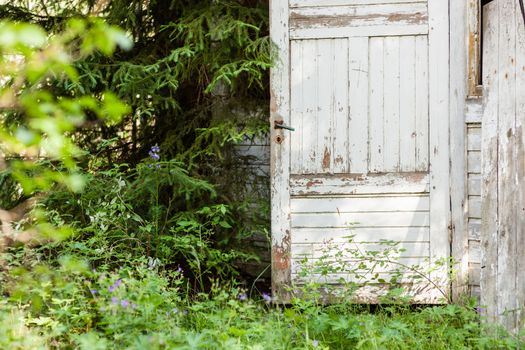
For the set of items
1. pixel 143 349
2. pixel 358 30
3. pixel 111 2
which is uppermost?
pixel 111 2

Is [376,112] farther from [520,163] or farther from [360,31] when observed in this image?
[520,163]

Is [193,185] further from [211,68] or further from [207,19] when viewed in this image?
[207,19]

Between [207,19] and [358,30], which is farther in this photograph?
[207,19]

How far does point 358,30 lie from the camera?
466 cm

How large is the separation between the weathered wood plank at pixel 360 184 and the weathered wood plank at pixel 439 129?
0.36 ft

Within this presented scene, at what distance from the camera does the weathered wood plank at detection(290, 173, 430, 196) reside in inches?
182

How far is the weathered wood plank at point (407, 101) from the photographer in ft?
15.2

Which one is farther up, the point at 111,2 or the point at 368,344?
the point at 111,2

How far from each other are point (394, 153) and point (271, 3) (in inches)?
53.5

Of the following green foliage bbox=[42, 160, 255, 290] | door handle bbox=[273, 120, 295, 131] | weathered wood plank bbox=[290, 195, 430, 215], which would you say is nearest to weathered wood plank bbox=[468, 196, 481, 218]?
weathered wood plank bbox=[290, 195, 430, 215]

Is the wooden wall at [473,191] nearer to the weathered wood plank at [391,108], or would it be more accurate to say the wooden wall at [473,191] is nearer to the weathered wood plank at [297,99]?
the weathered wood plank at [391,108]

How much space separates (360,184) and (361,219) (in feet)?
0.80

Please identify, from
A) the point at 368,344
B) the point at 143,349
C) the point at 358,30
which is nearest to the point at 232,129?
the point at 358,30

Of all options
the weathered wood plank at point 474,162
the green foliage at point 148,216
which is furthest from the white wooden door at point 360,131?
the green foliage at point 148,216
